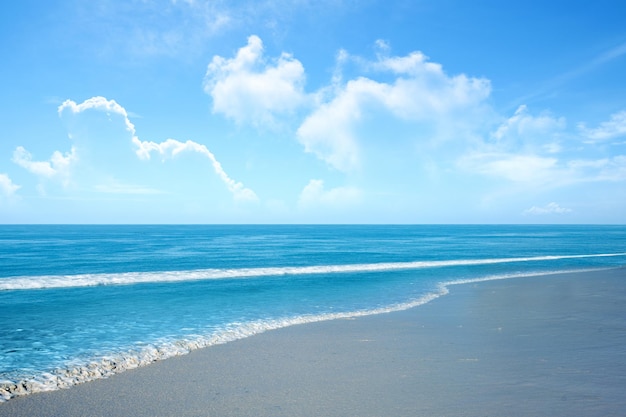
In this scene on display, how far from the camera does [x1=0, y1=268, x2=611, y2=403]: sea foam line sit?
26.9ft

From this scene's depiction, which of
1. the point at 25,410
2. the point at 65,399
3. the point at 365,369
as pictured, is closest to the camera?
the point at 25,410

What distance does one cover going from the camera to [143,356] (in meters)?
10.2

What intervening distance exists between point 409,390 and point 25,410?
7.18 metres

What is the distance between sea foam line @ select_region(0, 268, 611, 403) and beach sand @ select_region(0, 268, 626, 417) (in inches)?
16.8

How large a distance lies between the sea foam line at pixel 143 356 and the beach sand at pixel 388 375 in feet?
1.40

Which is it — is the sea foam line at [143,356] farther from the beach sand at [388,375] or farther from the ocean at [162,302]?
the beach sand at [388,375]

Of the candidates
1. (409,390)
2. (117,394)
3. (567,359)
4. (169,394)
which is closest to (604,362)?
(567,359)

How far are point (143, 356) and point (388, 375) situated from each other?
20.8 ft

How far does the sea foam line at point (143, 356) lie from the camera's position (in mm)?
8203

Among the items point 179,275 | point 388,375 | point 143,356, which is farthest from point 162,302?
point 388,375

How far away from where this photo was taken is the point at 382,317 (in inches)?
578

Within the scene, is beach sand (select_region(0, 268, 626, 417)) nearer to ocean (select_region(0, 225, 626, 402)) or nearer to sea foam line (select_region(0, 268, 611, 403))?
sea foam line (select_region(0, 268, 611, 403))

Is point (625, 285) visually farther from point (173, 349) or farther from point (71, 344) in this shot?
point (71, 344)

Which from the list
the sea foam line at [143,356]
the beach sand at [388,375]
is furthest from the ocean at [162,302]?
the beach sand at [388,375]
